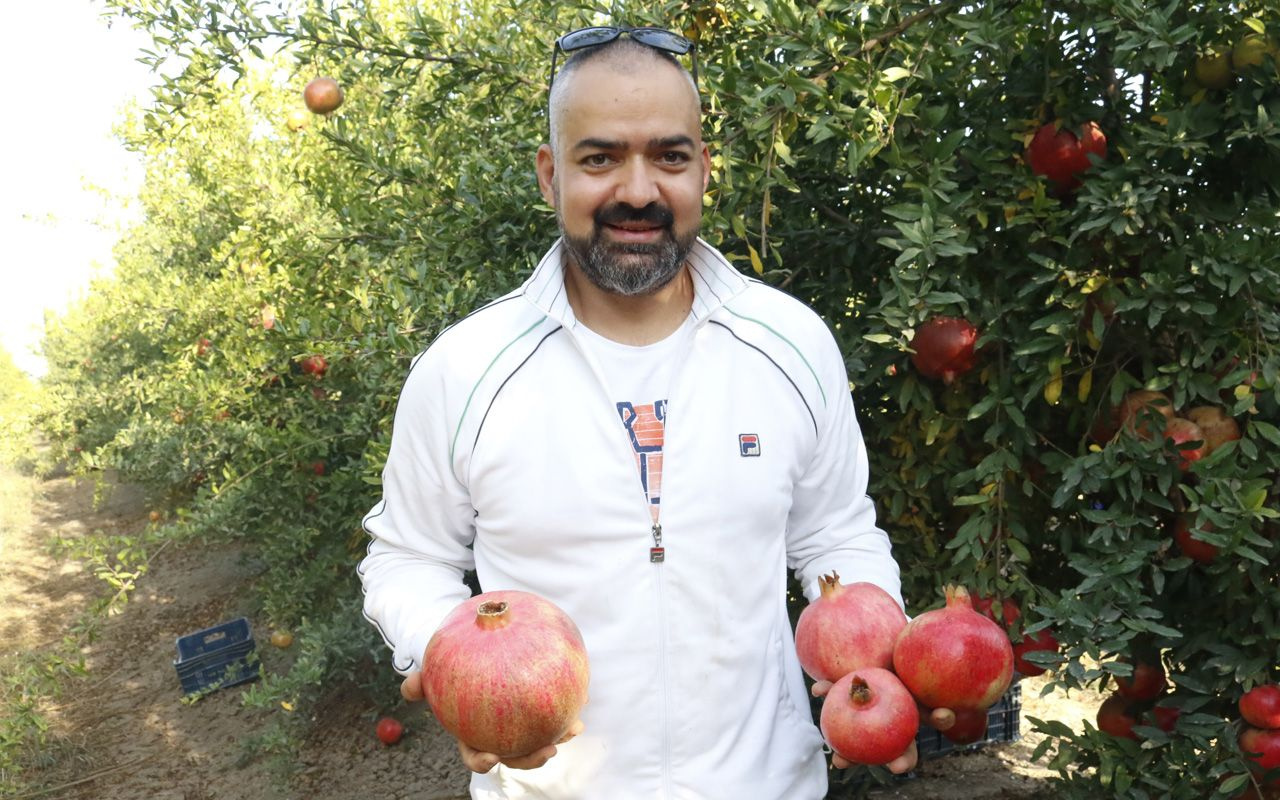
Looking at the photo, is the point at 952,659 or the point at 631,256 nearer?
the point at 952,659

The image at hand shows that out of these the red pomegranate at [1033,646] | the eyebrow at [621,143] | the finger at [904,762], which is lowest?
the red pomegranate at [1033,646]

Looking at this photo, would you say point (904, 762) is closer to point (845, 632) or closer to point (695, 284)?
point (845, 632)

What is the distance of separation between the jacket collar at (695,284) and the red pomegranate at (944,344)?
0.70m

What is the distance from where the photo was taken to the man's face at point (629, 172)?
5.36ft

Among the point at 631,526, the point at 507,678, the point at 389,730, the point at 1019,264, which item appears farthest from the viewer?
the point at 389,730

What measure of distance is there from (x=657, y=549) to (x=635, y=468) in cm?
12

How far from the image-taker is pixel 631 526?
1.58 m

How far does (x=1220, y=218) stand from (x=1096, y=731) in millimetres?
1142

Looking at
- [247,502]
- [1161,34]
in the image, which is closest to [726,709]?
[1161,34]

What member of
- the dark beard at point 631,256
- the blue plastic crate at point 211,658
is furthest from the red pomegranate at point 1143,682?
the blue plastic crate at point 211,658

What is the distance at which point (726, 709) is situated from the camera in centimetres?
160

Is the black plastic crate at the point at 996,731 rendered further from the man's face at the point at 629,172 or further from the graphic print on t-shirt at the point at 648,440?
the man's face at the point at 629,172

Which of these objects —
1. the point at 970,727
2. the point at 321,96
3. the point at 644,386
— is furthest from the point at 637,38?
the point at 321,96

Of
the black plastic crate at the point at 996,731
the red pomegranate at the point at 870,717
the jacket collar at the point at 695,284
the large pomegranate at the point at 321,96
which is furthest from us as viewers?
the large pomegranate at the point at 321,96
